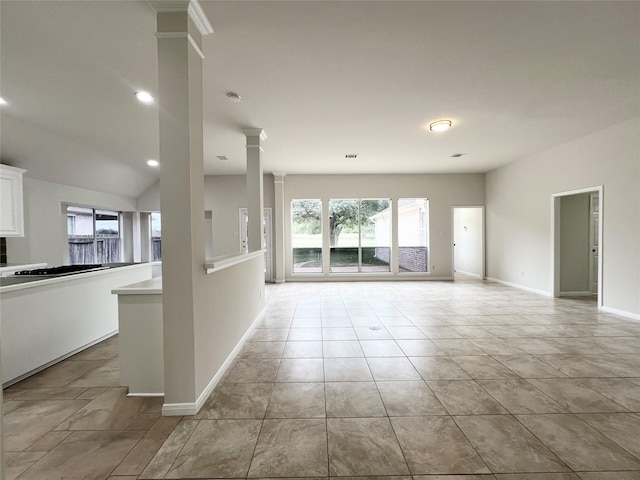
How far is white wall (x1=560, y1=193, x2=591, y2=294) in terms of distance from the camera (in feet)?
18.0

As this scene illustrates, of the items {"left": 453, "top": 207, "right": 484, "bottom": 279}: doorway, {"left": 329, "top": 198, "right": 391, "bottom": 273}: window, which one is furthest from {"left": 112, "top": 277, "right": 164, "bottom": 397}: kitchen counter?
{"left": 453, "top": 207, "right": 484, "bottom": 279}: doorway

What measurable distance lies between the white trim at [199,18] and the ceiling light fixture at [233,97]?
889 mm

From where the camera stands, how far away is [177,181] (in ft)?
6.45

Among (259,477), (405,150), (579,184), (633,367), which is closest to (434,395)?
(259,477)

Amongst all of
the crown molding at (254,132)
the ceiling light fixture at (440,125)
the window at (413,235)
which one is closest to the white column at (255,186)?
the crown molding at (254,132)

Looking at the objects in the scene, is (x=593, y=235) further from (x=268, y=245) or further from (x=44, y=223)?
(x=44, y=223)

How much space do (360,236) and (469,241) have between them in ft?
11.5

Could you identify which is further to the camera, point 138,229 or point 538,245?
point 138,229

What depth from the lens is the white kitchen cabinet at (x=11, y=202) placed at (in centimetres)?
396

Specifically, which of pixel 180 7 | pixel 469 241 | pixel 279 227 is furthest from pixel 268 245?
pixel 469 241

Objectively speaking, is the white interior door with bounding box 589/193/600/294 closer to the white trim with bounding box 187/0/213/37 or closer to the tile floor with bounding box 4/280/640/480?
the tile floor with bounding box 4/280/640/480

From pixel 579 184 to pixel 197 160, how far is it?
6013mm

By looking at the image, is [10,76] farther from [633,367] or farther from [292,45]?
[633,367]

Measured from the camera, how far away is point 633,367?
2.60 m
